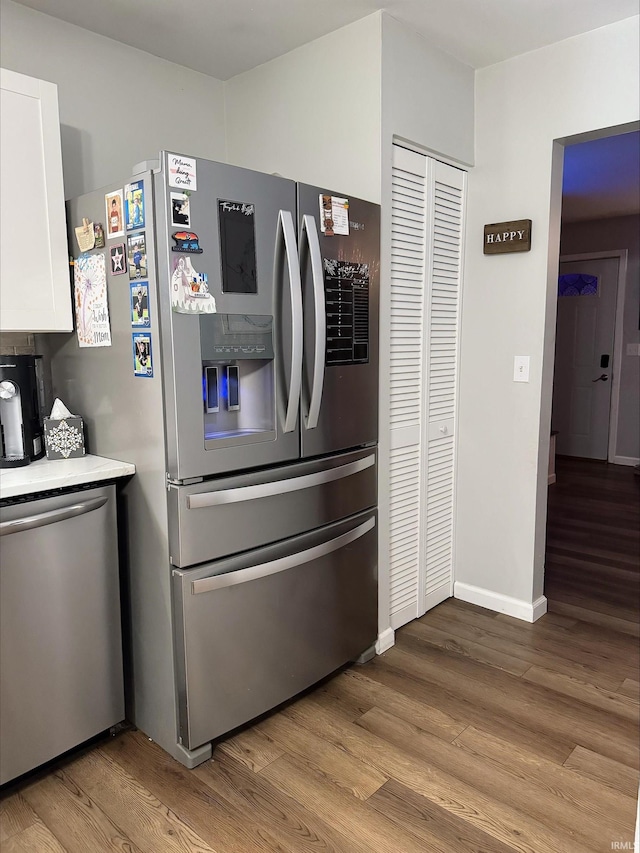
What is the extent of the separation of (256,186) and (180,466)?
0.89m

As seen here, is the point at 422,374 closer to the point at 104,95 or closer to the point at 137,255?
the point at 137,255

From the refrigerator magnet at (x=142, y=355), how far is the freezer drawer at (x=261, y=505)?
366mm

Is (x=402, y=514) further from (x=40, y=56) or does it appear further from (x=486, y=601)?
(x=40, y=56)

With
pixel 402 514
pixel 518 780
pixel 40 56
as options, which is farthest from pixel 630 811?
pixel 40 56

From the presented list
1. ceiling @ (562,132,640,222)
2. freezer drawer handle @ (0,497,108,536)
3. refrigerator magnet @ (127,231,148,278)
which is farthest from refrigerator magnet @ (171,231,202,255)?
ceiling @ (562,132,640,222)

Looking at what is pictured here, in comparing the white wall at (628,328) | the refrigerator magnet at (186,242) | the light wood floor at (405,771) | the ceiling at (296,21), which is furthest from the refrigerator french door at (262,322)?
the white wall at (628,328)

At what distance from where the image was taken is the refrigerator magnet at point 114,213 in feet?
6.34

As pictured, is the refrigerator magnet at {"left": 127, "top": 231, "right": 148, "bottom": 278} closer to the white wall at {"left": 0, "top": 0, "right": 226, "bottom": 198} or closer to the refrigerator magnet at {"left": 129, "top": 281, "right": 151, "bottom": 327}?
the refrigerator magnet at {"left": 129, "top": 281, "right": 151, "bottom": 327}

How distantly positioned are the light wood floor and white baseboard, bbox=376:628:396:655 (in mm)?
31

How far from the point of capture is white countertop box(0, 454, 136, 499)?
1815mm

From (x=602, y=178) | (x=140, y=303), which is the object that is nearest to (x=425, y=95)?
(x=140, y=303)

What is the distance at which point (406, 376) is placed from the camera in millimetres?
2775

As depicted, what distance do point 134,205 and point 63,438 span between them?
82cm

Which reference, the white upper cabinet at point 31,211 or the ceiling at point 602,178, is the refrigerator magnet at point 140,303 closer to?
the white upper cabinet at point 31,211
